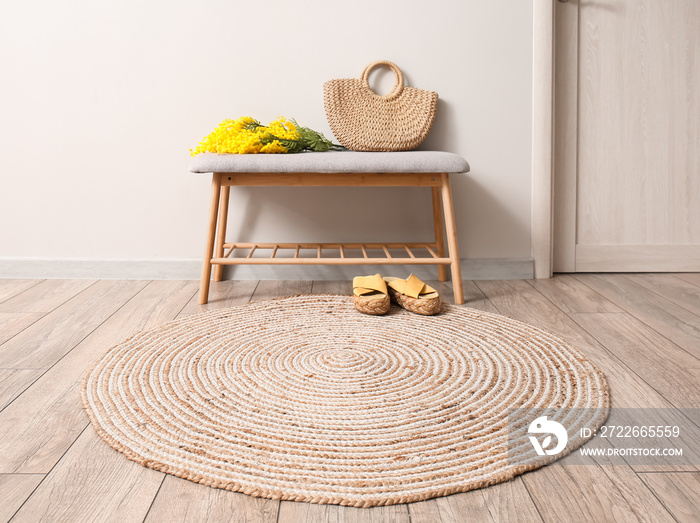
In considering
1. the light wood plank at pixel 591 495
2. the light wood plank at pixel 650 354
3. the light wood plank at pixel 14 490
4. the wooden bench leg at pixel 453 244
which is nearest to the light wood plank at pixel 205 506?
the light wood plank at pixel 14 490

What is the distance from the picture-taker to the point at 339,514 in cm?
85

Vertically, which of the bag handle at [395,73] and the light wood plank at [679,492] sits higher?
the bag handle at [395,73]

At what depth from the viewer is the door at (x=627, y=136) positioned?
217cm

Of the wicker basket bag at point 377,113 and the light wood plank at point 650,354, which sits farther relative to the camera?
the wicker basket bag at point 377,113

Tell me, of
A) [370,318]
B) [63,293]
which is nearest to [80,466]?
[370,318]

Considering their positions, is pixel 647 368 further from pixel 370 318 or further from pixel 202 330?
pixel 202 330

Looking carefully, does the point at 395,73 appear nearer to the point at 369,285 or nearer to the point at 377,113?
the point at 377,113

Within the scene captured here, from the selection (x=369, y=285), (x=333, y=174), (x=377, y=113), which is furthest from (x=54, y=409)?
(x=377, y=113)

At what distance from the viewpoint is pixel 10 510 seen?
843 mm

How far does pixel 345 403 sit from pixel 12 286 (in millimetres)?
1508

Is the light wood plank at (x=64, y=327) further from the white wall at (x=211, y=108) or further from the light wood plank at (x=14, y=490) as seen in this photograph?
the light wood plank at (x=14, y=490)

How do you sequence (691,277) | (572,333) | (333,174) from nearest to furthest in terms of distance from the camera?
(572,333), (333,174), (691,277)

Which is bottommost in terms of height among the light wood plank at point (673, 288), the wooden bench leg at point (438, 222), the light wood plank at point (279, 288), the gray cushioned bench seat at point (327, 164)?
the light wood plank at point (673, 288)

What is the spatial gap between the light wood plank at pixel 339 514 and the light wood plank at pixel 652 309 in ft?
3.03
